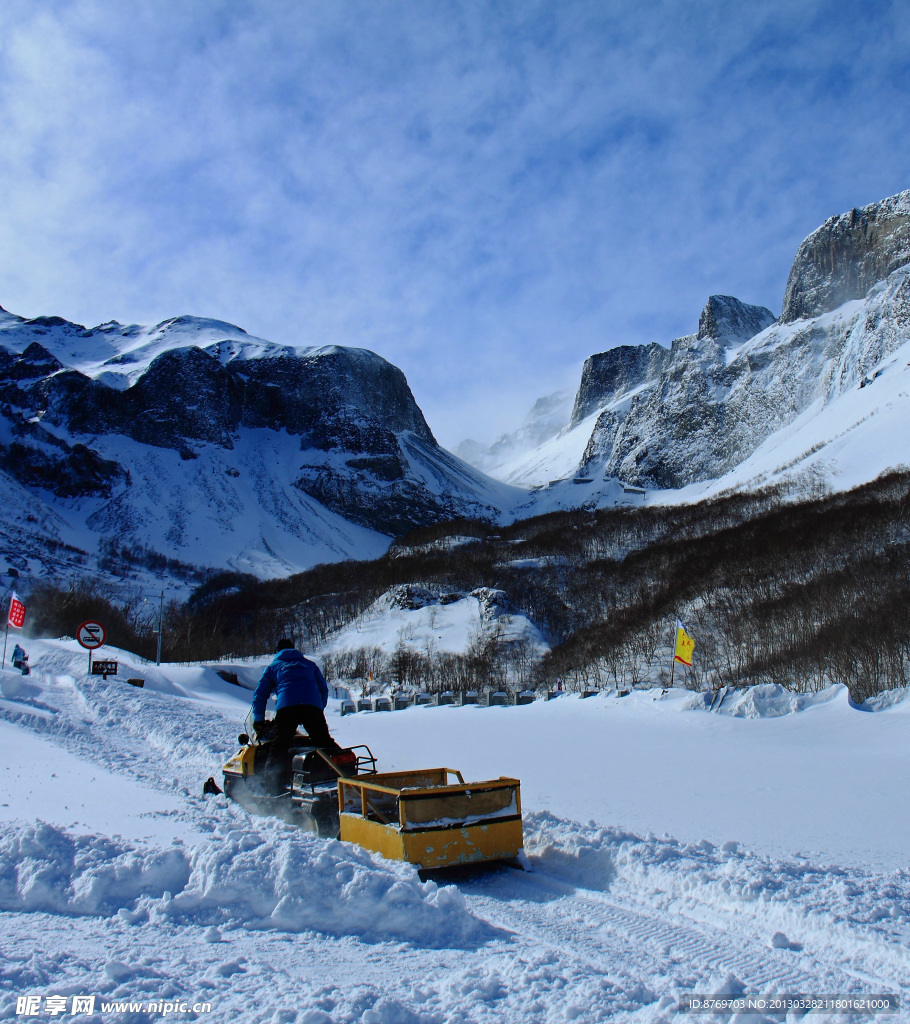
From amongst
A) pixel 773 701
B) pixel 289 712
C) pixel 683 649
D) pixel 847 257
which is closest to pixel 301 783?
pixel 289 712

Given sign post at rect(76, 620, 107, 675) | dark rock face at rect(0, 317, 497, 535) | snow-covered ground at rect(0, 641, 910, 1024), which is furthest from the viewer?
dark rock face at rect(0, 317, 497, 535)

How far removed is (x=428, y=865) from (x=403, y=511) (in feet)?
418

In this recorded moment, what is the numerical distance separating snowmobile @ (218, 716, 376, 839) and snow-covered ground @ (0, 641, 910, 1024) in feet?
1.05

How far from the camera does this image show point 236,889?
5.07 metres

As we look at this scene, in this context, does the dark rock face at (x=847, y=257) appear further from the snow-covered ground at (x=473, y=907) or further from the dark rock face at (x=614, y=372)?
the snow-covered ground at (x=473, y=907)

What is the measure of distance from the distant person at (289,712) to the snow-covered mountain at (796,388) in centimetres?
5185

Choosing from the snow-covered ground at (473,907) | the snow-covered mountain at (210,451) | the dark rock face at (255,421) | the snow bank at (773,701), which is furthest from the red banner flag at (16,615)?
the dark rock face at (255,421)

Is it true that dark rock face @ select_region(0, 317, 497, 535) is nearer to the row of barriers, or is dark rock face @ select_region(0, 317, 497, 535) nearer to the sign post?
the row of barriers

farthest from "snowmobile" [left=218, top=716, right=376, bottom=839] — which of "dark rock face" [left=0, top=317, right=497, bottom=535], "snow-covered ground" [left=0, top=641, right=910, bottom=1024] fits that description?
"dark rock face" [left=0, top=317, right=497, bottom=535]

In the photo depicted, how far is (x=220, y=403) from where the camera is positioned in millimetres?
137750

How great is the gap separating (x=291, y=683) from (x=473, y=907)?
11.5 feet

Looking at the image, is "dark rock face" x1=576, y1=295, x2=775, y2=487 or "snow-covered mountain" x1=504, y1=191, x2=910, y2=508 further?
"dark rock face" x1=576, y1=295, x2=775, y2=487

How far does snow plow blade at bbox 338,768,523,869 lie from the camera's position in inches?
239

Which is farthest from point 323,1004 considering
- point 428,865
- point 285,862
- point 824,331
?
point 824,331
